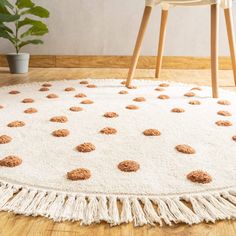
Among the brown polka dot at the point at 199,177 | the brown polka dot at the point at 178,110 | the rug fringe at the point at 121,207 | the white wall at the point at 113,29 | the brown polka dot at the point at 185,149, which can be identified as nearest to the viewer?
the rug fringe at the point at 121,207

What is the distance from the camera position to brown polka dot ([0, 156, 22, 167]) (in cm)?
70

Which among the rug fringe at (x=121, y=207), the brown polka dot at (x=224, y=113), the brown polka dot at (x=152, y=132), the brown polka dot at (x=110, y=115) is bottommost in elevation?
the rug fringe at (x=121, y=207)

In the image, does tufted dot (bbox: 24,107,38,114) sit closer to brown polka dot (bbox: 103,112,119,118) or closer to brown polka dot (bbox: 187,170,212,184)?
brown polka dot (bbox: 103,112,119,118)

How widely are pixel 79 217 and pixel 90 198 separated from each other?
6 cm

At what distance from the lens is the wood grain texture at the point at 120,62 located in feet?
7.22

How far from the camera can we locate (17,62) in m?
1.95

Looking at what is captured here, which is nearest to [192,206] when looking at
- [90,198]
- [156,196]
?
[156,196]

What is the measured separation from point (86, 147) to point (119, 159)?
93mm

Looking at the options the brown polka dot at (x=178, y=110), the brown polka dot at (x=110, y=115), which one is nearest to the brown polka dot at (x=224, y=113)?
the brown polka dot at (x=178, y=110)

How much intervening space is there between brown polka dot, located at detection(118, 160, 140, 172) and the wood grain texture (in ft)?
5.12

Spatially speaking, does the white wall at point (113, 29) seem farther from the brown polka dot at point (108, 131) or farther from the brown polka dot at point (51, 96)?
the brown polka dot at point (108, 131)

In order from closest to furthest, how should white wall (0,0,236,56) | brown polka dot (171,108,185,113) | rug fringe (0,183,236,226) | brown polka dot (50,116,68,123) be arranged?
rug fringe (0,183,236,226), brown polka dot (50,116,68,123), brown polka dot (171,108,185,113), white wall (0,0,236,56)

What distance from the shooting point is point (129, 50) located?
220 centimetres

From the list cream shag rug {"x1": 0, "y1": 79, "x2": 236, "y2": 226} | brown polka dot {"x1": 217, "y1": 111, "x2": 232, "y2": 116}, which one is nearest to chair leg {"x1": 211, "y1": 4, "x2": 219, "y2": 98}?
cream shag rug {"x1": 0, "y1": 79, "x2": 236, "y2": 226}
